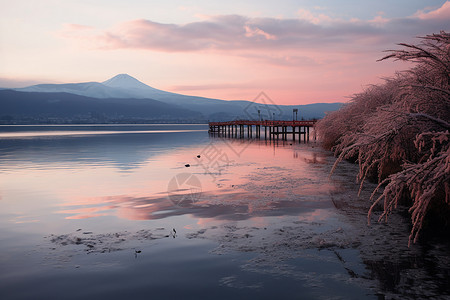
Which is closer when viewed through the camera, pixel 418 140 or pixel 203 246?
pixel 418 140

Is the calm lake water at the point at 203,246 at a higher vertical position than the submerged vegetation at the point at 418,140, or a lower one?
lower

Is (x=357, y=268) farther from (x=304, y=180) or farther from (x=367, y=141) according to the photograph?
(x=304, y=180)

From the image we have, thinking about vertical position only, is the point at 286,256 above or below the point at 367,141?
below

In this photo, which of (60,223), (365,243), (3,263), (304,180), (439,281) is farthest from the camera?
(304,180)

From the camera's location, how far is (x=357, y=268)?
10352 mm

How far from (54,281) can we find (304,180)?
60.1 ft

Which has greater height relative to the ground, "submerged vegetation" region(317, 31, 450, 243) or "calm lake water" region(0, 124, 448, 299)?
"submerged vegetation" region(317, 31, 450, 243)

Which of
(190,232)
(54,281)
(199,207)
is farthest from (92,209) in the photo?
(54,281)

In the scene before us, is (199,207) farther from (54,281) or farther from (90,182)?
(90,182)

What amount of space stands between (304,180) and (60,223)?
49.4ft

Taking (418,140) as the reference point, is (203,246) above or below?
below

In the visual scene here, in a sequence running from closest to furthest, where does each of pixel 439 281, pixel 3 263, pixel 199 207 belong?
1. pixel 439 281
2. pixel 3 263
3. pixel 199 207

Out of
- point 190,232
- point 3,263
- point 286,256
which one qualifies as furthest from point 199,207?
Answer: point 3,263

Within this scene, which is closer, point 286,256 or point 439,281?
point 439,281
